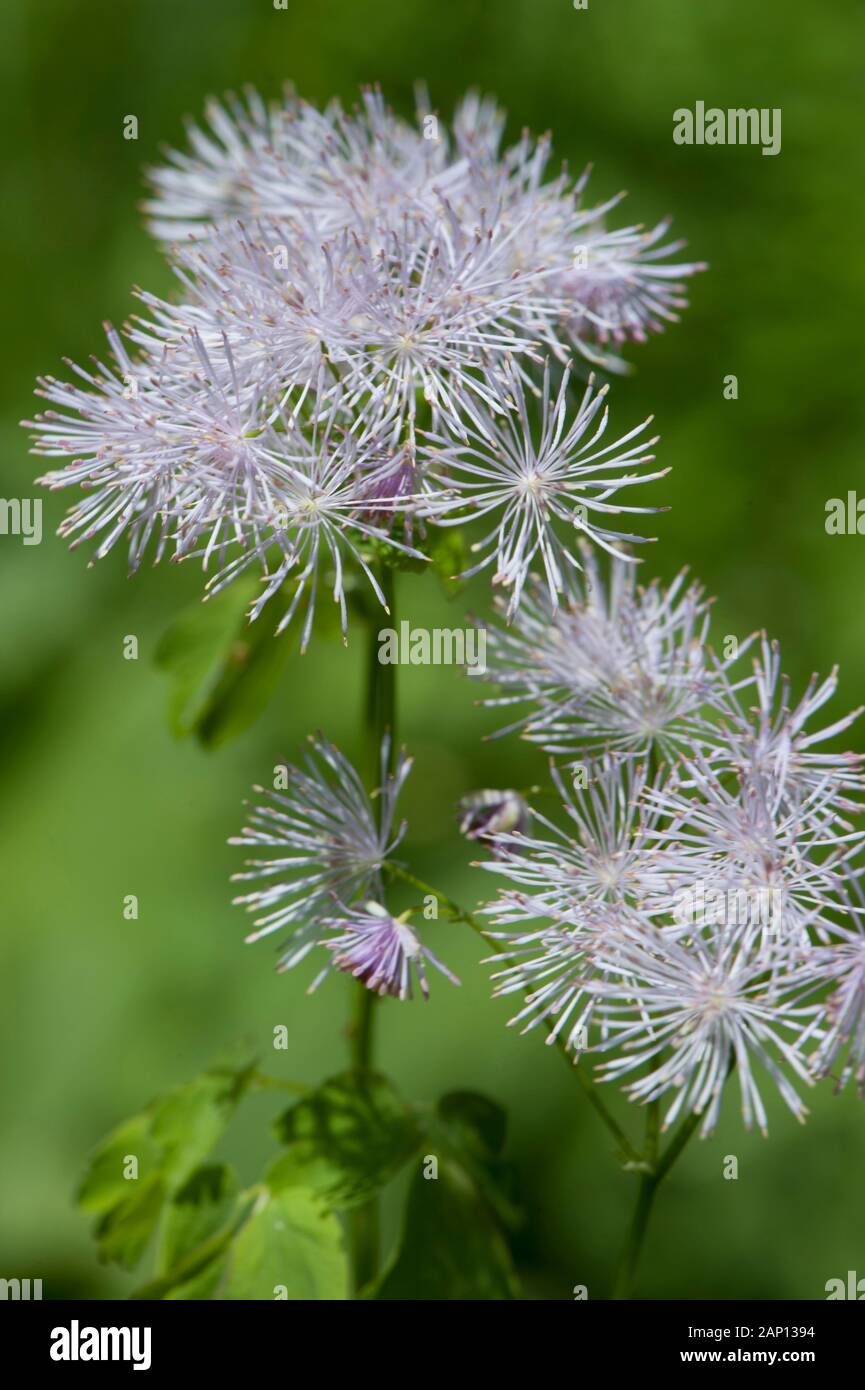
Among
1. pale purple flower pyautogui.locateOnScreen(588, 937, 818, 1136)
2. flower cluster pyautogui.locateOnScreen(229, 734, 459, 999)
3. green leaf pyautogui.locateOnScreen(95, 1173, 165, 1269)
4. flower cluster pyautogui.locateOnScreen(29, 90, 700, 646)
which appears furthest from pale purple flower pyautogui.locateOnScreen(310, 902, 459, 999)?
green leaf pyautogui.locateOnScreen(95, 1173, 165, 1269)

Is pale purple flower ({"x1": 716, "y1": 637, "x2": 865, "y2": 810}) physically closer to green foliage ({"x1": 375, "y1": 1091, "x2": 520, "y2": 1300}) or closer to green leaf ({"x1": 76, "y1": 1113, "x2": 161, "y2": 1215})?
green foliage ({"x1": 375, "y1": 1091, "x2": 520, "y2": 1300})

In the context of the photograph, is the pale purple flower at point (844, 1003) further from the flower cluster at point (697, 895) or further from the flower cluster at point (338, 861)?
the flower cluster at point (338, 861)

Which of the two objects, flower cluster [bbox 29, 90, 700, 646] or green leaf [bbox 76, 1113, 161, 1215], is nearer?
flower cluster [bbox 29, 90, 700, 646]

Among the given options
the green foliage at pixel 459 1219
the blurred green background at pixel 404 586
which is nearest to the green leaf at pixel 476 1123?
the green foliage at pixel 459 1219

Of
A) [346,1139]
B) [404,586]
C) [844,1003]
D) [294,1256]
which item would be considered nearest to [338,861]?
[346,1139]
